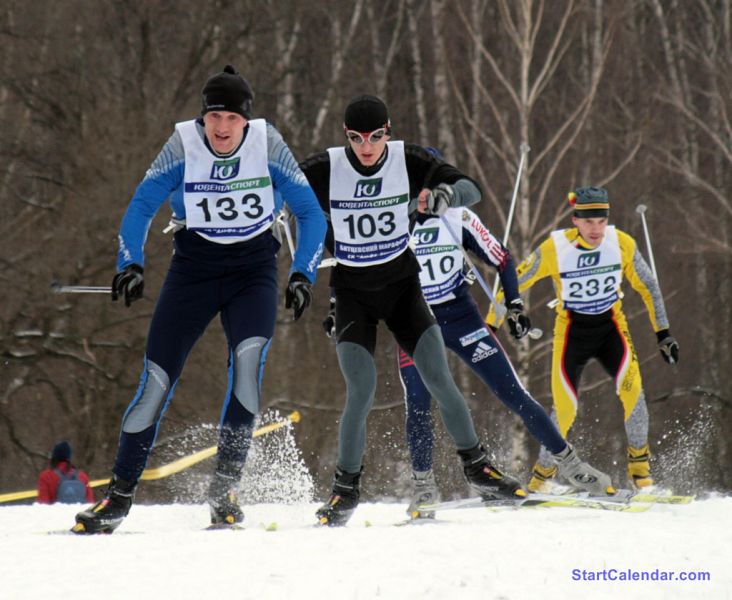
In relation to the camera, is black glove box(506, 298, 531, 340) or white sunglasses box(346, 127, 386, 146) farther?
black glove box(506, 298, 531, 340)

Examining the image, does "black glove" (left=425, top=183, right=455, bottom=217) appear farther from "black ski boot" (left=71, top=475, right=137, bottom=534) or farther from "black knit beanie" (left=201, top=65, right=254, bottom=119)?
"black ski boot" (left=71, top=475, right=137, bottom=534)

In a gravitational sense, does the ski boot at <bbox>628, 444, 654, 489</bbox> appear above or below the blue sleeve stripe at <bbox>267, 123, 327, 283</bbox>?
below

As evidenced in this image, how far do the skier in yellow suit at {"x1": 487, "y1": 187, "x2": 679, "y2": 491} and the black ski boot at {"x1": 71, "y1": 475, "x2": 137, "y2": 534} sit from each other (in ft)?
11.5

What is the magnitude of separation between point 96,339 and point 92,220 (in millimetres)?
1411

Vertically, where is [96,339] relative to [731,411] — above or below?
above

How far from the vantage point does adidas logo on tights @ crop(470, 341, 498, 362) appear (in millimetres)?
6500

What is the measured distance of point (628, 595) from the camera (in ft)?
12.7

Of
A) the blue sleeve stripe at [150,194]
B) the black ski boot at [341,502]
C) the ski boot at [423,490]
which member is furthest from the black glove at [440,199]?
the ski boot at [423,490]

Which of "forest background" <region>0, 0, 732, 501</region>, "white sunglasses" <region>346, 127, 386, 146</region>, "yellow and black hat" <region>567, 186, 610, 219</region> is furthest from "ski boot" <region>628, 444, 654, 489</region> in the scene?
"white sunglasses" <region>346, 127, 386, 146</region>

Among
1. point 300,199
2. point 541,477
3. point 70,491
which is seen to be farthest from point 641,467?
point 70,491

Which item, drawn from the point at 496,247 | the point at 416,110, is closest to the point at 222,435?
the point at 496,247

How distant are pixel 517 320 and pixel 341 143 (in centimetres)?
1173

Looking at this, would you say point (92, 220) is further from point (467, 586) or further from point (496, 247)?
point (467, 586)

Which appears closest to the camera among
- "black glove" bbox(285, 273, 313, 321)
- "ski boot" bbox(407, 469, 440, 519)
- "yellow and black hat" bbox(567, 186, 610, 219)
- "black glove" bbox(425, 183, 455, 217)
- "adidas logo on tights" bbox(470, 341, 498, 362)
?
"black glove" bbox(285, 273, 313, 321)
